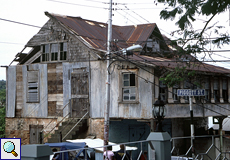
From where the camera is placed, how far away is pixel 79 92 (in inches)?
957

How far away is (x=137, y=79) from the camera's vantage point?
73.1ft

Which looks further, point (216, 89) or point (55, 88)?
point (216, 89)

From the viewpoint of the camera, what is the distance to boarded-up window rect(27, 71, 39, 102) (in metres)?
26.2

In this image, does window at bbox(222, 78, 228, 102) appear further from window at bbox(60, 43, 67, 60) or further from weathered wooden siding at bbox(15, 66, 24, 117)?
weathered wooden siding at bbox(15, 66, 24, 117)

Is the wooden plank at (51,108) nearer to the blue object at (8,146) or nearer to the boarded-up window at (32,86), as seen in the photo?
the boarded-up window at (32,86)

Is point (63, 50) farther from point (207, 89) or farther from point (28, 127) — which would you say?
point (207, 89)

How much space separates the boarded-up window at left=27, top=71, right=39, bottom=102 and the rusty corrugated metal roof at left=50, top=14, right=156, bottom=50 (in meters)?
4.32

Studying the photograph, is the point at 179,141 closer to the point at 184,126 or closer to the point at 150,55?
the point at 184,126

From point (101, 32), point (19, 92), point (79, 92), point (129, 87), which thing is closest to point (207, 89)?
point (129, 87)

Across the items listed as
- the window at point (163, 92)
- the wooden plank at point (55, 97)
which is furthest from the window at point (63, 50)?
the window at point (163, 92)

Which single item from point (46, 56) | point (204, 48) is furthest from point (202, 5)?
point (46, 56)

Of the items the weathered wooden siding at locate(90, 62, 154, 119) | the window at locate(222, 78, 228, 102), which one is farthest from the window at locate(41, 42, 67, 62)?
the window at locate(222, 78, 228, 102)

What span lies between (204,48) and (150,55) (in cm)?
1150

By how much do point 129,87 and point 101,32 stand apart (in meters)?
5.94
